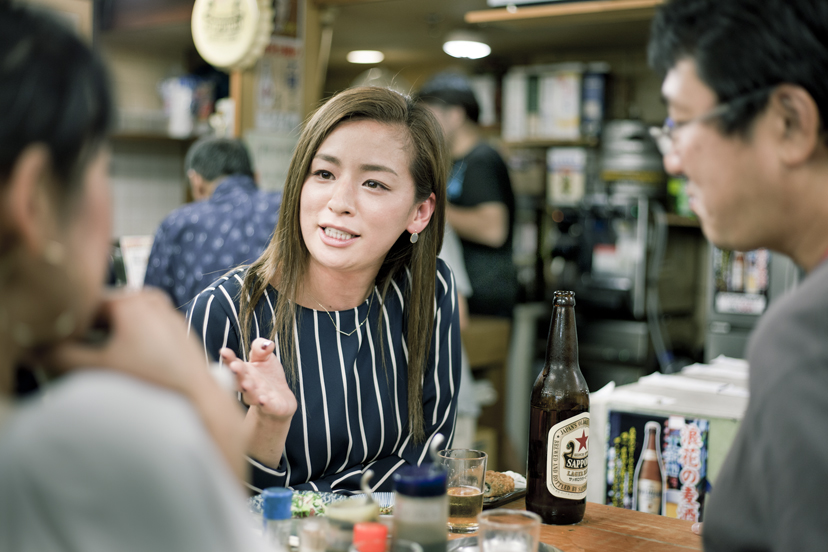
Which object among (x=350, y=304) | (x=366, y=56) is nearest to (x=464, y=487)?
(x=350, y=304)

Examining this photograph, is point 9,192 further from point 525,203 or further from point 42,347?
point 525,203

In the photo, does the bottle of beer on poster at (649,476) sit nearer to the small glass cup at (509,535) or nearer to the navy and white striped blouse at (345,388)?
the navy and white striped blouse at (345,388)

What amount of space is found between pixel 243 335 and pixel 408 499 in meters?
0.69

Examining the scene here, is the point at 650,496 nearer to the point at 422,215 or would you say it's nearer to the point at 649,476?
the point at 649,476

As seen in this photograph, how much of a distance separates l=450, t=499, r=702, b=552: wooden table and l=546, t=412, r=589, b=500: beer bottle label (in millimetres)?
63

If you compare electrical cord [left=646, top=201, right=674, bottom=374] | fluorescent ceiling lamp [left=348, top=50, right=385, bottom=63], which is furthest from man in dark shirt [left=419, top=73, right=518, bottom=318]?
fluorescent ceiling lamp [left=348, top=50, right=385, bottom=63]

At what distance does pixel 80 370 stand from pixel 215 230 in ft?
8.56

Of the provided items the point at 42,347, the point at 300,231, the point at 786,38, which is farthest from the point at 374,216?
the point at 42,347

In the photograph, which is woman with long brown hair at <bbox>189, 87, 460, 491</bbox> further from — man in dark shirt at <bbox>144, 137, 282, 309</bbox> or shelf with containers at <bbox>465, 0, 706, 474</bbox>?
shelf with containers at <bbox>465, 0, 706, 474</bbox>

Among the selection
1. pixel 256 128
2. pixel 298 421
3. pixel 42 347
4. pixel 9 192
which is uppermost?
pixel 256 128

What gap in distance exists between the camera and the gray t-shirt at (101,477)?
0.52 m

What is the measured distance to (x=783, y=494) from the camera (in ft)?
2.53

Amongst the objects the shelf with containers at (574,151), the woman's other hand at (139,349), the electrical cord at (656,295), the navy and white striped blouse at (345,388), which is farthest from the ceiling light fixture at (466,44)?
the woman's other hand at (139,349)

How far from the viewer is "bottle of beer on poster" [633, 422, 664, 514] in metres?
1.94
